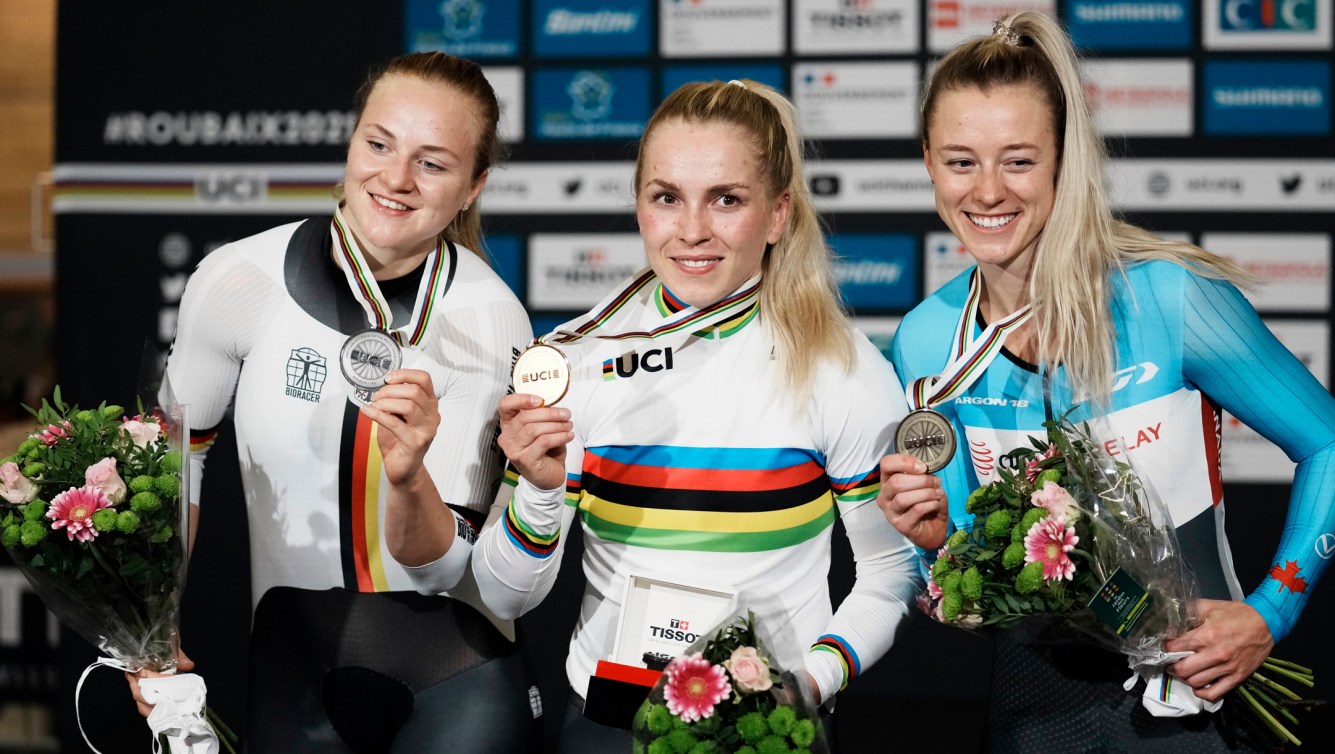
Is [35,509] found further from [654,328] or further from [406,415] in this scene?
[654,328]

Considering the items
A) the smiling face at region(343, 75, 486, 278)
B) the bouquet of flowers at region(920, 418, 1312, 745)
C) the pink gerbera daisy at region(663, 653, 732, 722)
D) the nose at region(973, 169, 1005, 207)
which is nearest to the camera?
the pink gerbera daisy at region(663, 653, 732, 722)

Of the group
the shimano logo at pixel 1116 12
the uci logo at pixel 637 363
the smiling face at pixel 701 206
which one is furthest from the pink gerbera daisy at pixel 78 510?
the shimano logo at pixel 1116 12

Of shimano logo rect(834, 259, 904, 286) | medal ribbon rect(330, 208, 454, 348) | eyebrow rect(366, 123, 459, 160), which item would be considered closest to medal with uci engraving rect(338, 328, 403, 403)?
medal ribbon rect(330, 208, 454, 348)

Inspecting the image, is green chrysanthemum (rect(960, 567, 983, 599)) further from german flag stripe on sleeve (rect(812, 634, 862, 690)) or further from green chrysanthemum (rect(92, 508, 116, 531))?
green chrysanthemum (rect(92, 508, 116, 531))

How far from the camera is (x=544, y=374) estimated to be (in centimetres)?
173

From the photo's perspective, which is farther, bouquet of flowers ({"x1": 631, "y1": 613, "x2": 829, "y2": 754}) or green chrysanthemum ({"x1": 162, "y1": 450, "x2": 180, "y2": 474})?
green chrysanthemum ({"x1": 162, "y1": 450, "x2": 180, "y2": 474})

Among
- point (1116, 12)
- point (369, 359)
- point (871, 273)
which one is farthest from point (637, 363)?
point (1116, 12)

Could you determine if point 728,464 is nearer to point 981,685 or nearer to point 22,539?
point 22,539

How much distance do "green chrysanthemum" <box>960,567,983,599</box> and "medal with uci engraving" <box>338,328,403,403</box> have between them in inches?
35.2

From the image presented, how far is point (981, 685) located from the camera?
448 cm

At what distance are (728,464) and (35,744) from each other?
3.88 metres

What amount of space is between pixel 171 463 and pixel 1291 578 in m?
1.69

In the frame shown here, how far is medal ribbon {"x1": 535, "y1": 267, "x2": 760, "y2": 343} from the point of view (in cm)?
196

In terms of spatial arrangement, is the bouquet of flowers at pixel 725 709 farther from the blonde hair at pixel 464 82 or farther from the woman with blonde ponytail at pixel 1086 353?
the blonde hair at pixel 464 82
